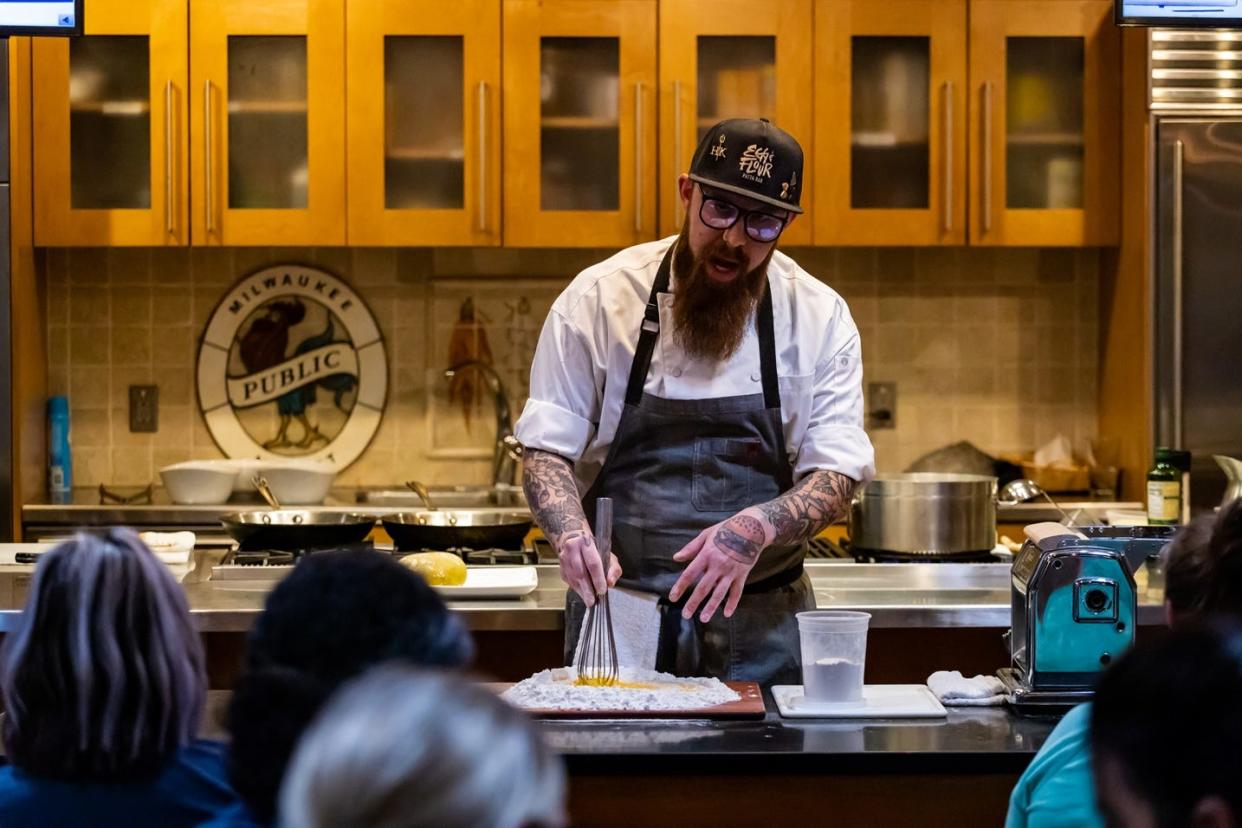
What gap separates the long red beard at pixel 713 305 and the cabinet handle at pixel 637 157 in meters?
1.64

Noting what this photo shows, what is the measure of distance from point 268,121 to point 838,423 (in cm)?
227

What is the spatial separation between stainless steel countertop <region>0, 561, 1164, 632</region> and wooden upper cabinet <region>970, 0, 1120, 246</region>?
55.8 inches

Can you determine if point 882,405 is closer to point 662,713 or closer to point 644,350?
point 644,350

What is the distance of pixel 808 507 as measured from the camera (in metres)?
2.44

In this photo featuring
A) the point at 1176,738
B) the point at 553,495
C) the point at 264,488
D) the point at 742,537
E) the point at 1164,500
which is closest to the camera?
the point at 1176,738

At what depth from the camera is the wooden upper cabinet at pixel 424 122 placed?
13.9ft

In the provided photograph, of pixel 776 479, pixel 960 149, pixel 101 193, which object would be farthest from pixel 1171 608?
pixel 101 193

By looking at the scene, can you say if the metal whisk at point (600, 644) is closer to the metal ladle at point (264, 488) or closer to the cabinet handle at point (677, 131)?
the metal ladle at point (264, 488)

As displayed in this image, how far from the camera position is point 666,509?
8.45ft

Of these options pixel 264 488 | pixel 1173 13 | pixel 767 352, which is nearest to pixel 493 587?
pixel 767 352

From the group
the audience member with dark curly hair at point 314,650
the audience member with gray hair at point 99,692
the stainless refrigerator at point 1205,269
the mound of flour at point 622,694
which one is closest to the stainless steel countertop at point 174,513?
the stainless refrigerator at point 1205,269

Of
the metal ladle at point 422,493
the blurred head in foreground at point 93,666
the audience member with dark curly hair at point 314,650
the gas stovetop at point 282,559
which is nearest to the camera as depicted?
the audience member with dark curly hair at point 314,650

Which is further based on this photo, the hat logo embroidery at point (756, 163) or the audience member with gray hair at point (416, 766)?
the hat logo embroidery at point (756, 163)

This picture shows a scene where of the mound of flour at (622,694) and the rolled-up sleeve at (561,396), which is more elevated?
the rolled-up sleeve at (561,396)
